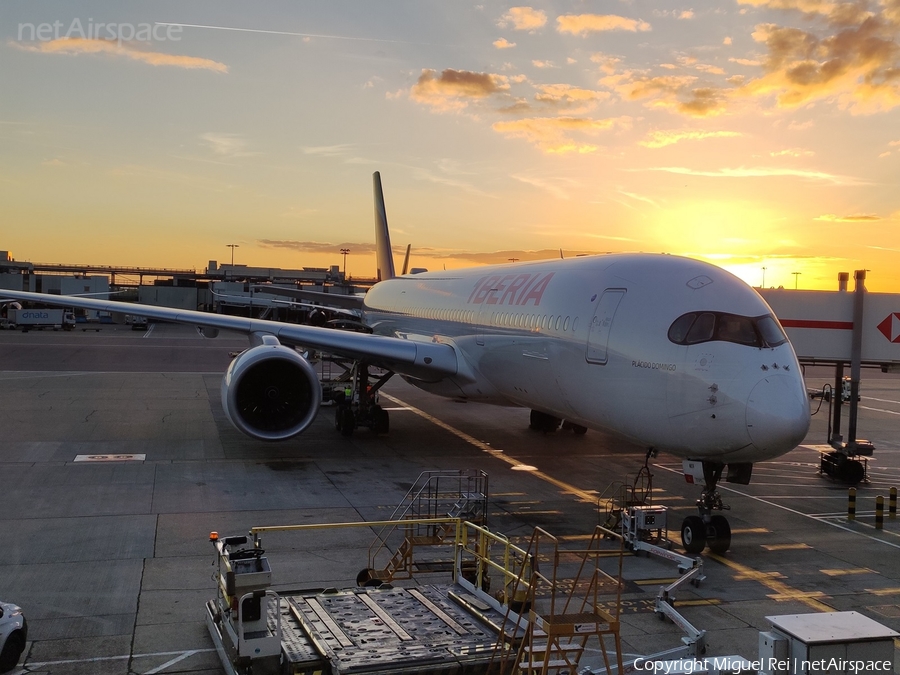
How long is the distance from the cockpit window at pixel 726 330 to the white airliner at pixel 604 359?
2 centimetres

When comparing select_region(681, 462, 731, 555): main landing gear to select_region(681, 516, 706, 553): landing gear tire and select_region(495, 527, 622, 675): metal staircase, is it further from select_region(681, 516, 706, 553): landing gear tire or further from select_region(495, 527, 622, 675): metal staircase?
select_region(495, 527, 622, 675): metal staircase

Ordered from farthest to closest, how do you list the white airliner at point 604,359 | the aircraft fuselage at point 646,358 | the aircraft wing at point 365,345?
1. the aircraft wing at point 365,345
2. the white airliner at point 604,359
3. the aircraft fuselage at point 646,358

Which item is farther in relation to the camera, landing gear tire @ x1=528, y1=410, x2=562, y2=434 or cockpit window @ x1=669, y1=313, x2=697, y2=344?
landing gear tire @ x1=528, y1=410, x2=562, y2=434

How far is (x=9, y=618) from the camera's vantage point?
298 inches

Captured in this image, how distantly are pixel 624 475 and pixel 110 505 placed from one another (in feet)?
34.7

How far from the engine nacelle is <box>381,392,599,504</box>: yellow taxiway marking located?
4961 millimetres

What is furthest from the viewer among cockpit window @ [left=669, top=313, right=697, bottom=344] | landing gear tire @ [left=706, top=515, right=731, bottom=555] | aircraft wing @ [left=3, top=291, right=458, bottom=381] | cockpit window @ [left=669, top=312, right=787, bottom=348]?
aircraft wing @ [left=3, top=291, right=458, bottom=381]

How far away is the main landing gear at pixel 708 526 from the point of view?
11.8 metres

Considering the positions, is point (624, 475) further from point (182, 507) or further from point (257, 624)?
point (257, 624)

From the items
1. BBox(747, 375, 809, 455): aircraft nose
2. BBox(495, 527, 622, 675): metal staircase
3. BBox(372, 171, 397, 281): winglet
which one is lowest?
BBox(495, 527, 622, 675): metal staircase

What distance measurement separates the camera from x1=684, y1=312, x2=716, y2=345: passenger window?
11.4m

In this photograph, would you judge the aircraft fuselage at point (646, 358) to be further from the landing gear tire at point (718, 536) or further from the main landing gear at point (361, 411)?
the main landing gear at point (361, 411)

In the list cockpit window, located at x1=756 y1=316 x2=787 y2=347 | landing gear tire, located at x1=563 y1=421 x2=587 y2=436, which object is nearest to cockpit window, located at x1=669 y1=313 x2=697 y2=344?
cockpit window, located at x1=756 y1=316 x2=787 y2=347

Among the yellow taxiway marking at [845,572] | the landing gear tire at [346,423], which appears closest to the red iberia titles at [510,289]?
the landing gear tire at [346,423]
